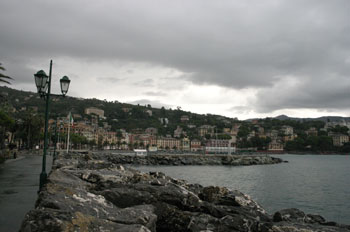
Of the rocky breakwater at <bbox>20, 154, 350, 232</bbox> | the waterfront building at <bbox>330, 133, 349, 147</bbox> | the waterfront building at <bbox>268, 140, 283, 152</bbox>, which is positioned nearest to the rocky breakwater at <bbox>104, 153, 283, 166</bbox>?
the rocky breakwater at <bbox>20, 154, 350, 232</bbox>

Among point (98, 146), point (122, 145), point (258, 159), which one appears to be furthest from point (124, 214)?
point (122, 145)

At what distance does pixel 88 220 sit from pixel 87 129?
5315 inches

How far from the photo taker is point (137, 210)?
486cm

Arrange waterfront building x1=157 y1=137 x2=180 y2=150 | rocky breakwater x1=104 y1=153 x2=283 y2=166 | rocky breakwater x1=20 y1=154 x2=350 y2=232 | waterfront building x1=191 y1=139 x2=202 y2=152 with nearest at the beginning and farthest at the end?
rocky breakwater x1=20 y1=154 x2=350 y2=232 → rocky breakwater x1=104 y1=153 x2=283 y2=166 → waterfront building x1=191 y1=139 x2=202 y2=152 → waterfront building x1=157 y1=137 x2=180 y2=150

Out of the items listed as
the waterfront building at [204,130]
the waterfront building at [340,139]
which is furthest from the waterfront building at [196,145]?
the waterfront building at [340,139]

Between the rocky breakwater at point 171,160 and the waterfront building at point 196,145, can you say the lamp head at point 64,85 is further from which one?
the waterfront building at point 196,145

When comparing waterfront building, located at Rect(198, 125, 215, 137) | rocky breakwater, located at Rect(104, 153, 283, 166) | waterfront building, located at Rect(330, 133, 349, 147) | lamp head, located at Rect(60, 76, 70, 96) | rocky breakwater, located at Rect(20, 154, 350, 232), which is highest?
waterfront building, located at Rect(198, 125, 215, 137)

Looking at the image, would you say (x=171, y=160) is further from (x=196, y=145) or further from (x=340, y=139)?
(x=340, y=139)

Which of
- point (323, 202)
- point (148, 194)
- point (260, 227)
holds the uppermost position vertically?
point (148, 194)

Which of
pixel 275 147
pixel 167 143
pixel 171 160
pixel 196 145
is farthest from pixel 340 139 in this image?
pixel 171 160

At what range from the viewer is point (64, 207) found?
4.12 metres

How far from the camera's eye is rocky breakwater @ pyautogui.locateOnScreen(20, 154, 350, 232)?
12.0 ft

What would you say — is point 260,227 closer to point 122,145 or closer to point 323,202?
point 323,202

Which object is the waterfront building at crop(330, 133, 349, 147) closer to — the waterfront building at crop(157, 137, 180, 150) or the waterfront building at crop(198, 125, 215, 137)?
the waterfront building at crop(198, 125, 215, 137)
